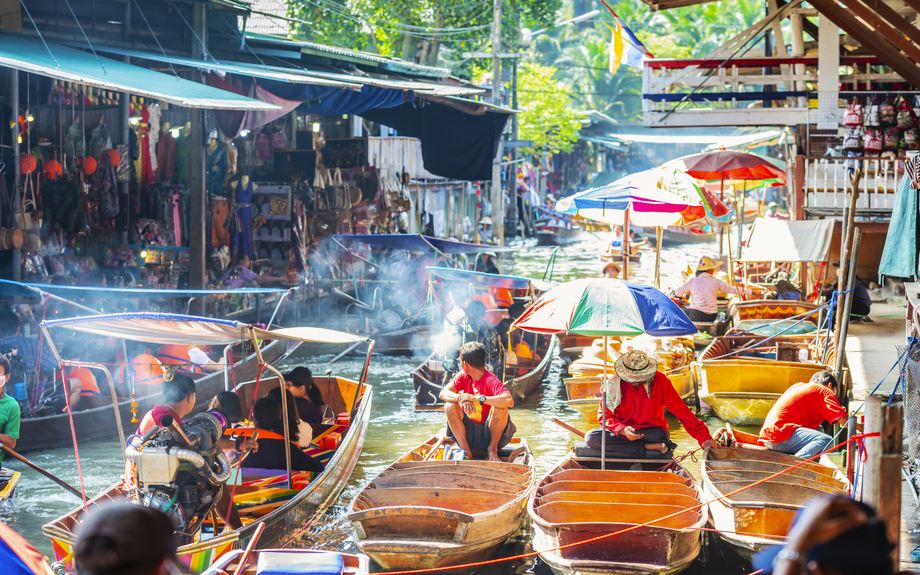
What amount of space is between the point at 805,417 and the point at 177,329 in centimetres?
562

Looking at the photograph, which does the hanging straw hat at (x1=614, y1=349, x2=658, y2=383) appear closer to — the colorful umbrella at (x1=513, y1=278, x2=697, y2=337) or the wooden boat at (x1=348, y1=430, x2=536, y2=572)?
the colorful umbrella at (x1=513, y1=278, x2=697, y2=337)

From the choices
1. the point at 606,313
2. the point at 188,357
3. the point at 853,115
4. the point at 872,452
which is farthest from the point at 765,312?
the point at 872,452

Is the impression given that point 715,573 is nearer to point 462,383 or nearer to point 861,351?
point 462,383

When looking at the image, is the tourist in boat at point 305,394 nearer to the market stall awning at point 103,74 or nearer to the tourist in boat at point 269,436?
the tourist in boat at point 269,436

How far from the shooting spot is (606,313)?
273 inches

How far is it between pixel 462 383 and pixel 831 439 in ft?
11.0

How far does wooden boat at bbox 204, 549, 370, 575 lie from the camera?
16.3 feet

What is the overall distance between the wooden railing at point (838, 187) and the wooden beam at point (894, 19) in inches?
190

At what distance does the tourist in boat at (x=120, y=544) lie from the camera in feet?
6.94

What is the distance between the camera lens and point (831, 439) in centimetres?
752

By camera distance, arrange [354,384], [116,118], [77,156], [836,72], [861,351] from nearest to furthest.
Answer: [354,384] < [861,351] < [836,72] < [77,156] < [116,118]

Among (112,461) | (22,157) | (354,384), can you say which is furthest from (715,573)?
(22,157)

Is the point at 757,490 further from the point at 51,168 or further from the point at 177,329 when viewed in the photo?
the point at 51,168

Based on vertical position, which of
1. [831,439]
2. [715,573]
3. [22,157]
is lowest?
[715,573]
